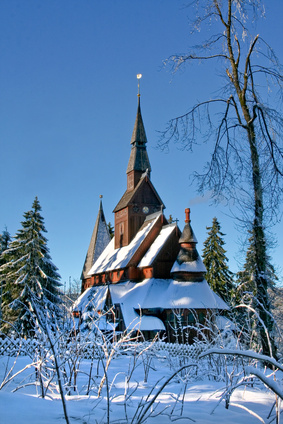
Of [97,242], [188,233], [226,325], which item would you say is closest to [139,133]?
[97,242]

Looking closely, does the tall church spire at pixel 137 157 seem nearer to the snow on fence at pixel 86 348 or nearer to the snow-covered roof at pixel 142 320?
the snow-covered roof at pixel 142 320

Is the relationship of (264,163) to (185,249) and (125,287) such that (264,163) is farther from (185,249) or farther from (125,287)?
(125,287)

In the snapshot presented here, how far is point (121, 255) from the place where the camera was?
1224 inches

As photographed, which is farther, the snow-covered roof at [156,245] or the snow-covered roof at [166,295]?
the snow-covered roof at [156,245]

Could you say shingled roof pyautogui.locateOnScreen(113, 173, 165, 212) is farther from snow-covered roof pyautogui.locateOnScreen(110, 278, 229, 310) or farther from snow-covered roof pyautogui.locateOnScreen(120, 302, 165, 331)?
snow-covered roof pyautogui.locateOnScreen(120, 302, 165, 331)

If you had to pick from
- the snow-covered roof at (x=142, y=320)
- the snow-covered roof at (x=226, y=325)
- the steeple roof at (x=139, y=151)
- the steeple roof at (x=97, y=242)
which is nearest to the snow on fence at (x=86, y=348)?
the snow-covered roof at (x=226, y=325)

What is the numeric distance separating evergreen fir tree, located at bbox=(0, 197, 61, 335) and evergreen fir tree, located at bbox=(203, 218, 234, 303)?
Answer: 1369 centimetres

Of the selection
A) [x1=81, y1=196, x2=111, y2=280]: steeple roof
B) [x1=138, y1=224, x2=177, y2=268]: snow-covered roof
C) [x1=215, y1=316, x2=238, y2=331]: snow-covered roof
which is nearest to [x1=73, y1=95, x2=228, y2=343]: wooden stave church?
[x1=138, y1=224, x2=177, y2=268]: snow-covered roof

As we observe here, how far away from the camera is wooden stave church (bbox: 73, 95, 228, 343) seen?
2400 centimetres

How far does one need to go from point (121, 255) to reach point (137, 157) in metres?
8.90

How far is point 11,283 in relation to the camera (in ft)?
78.5

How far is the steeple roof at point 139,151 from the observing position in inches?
1332

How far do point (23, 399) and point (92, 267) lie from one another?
1310 inches

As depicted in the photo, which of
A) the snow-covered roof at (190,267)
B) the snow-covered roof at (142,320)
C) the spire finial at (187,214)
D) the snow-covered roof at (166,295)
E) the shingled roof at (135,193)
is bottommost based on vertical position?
the snow-covered roof at (142,320)
